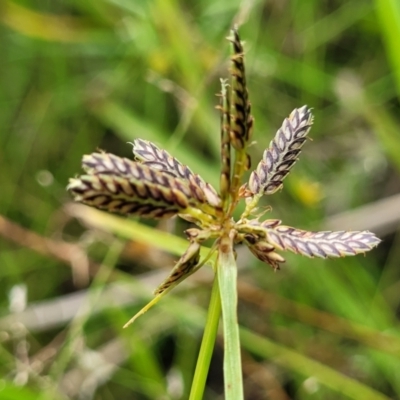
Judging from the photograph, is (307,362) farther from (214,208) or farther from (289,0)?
(289,0)

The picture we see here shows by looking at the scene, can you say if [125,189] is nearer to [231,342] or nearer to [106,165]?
[106,165]

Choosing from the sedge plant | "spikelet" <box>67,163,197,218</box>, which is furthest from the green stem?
"spikelet" <box>67,163,197,218</box>

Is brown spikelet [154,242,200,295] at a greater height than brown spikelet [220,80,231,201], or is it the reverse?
brown spikelet [220,80,231,201]

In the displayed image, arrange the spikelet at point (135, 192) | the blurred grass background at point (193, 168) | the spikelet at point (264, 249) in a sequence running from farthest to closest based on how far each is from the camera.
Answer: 1. the blurred grass background at point (193, 168)
2. the spikelet at point (264, 249)
3. the spikelet at point (135, 192)

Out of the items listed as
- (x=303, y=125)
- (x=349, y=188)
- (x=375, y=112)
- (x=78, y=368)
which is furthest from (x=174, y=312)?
(x=303, y=125)

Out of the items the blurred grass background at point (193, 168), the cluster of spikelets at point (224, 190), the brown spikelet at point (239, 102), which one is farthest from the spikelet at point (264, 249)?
the blurred grass background at point (193, 168)

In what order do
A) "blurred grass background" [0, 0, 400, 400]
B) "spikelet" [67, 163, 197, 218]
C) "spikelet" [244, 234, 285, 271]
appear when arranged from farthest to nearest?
"blurred grass background" [0, 0, 400, 400], "spikelet" [244, 234, 285, 271], "spikelet" [67, 163, 197, 218]

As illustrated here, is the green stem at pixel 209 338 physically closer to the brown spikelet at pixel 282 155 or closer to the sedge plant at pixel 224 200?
the sedge plant at pixel 224 200

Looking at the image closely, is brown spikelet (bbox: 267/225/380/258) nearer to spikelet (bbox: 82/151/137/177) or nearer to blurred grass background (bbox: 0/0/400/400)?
spikelet (bbox: 82/151/137/177)
